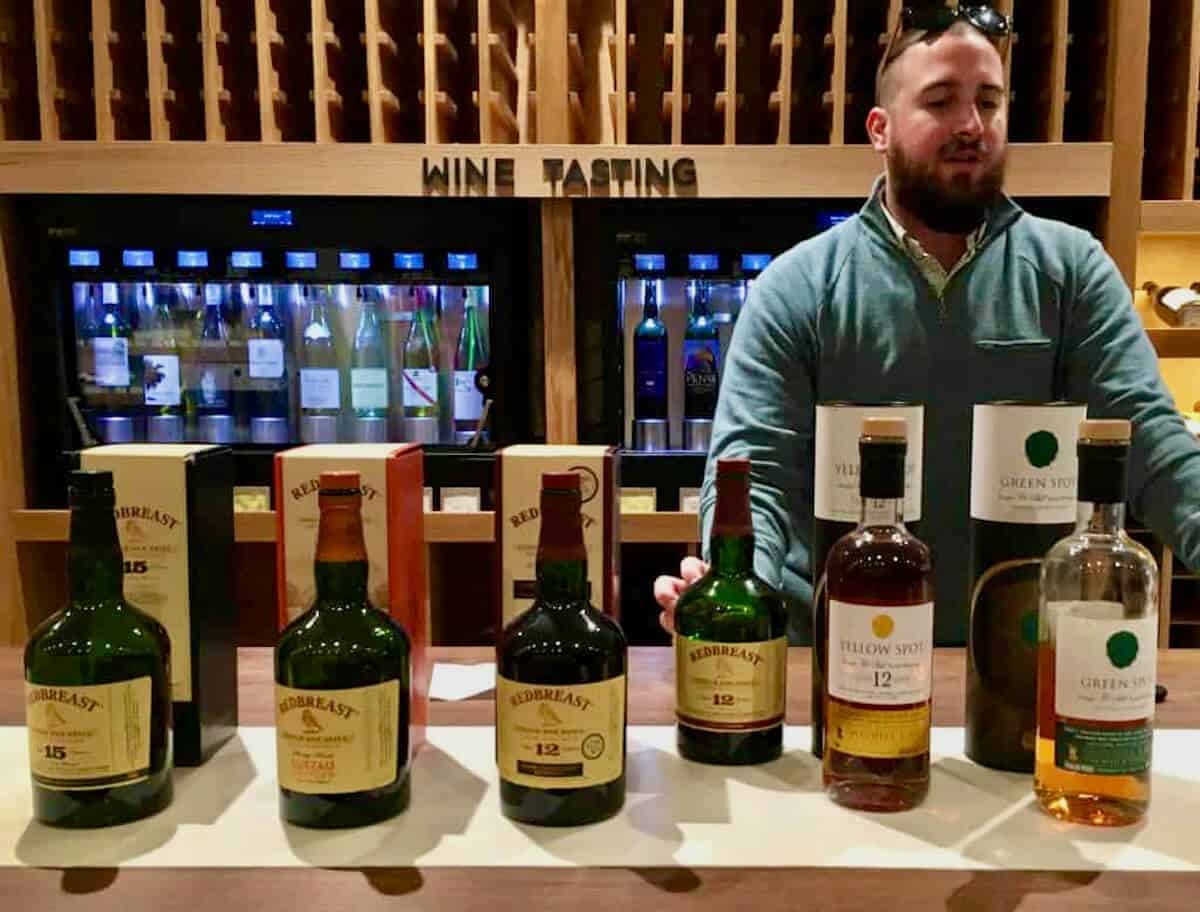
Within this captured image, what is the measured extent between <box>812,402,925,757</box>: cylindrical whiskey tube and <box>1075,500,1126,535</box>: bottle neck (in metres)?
0.12

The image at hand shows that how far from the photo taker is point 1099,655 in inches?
30.5

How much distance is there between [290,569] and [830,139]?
1822mm

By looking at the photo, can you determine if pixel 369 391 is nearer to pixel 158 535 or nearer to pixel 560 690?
pixel 158 535

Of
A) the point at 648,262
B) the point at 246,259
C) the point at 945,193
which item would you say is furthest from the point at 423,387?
the point at 945,193

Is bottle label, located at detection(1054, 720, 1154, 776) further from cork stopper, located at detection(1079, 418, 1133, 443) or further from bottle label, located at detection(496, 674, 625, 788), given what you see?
bottle label, located at detection(496, 674, 625, 788)

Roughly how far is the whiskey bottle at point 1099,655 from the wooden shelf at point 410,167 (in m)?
1.63

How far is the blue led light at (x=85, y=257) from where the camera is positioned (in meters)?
2.41

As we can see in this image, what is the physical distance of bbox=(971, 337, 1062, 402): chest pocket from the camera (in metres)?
1.79

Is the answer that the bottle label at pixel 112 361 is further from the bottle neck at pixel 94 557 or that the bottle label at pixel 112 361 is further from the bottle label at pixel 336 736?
the bottle label at pixel 336 736

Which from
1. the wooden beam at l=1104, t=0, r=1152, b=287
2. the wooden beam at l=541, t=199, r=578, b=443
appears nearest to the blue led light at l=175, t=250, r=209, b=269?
the wooden beam at l=541, t=199, r=578, b=443

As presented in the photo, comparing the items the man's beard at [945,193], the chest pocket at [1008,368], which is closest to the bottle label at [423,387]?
the man's beard at [945,193]

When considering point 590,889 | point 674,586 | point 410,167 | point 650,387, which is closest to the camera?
point 590,889

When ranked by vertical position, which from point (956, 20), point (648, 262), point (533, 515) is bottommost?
point (533, 515)

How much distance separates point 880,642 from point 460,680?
56 cm
